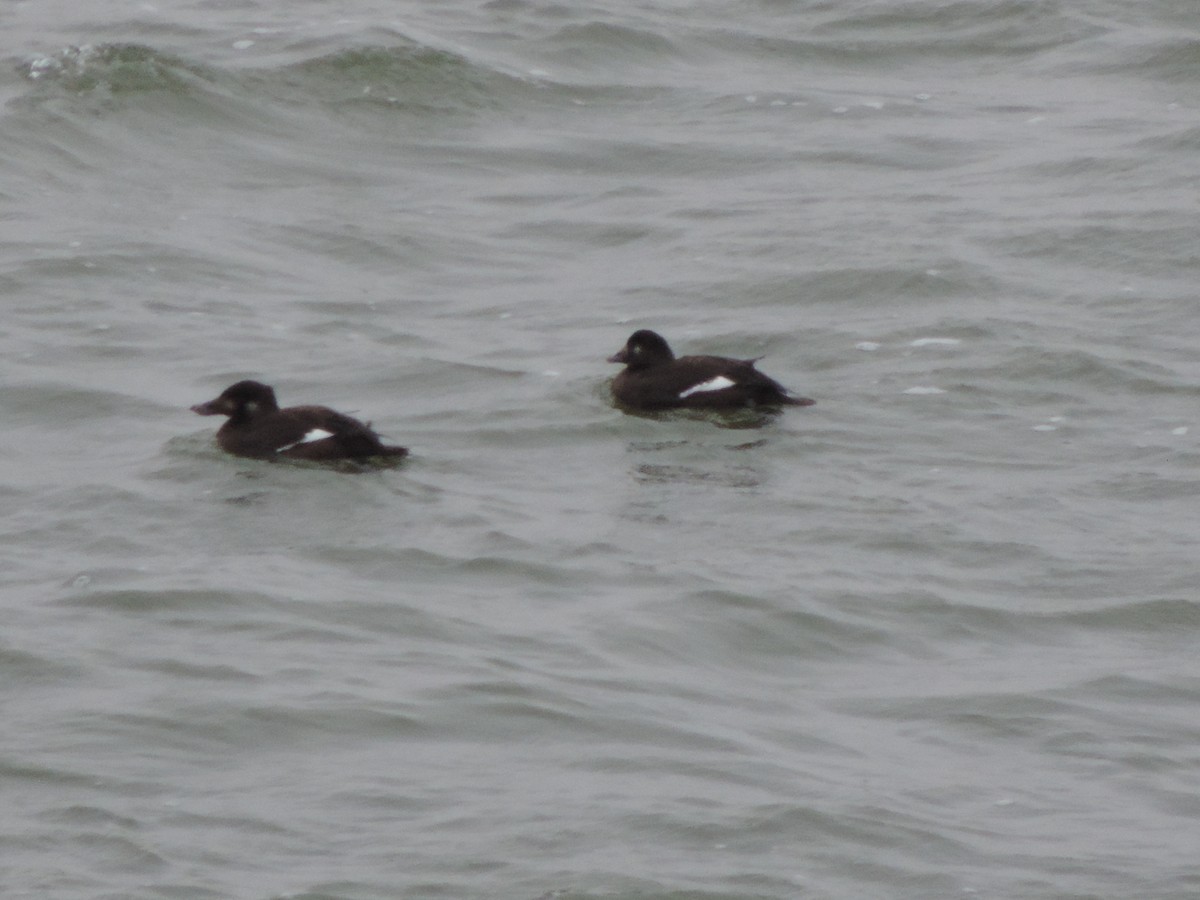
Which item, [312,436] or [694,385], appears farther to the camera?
[694,385]

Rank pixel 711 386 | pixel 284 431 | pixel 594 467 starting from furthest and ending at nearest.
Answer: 1. pixel 711 386
2. pixel 594 467
3. pixel 284 431

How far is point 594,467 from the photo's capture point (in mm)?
12680

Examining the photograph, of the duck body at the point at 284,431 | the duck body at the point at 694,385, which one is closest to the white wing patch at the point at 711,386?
the duck body at the point at 694,385

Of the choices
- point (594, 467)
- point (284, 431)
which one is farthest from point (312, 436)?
point (594, 467)

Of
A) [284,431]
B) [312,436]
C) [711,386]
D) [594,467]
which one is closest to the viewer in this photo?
[312,436]

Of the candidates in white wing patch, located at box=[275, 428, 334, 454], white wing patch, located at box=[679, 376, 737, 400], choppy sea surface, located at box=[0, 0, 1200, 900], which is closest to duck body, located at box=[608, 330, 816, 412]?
white wing patch, located at box=[679, 376, 737, 400]

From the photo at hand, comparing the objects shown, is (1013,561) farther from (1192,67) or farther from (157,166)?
(1192,67)

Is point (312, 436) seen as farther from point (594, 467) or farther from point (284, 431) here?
point (594, 467)

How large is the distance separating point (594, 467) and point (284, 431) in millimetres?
1569

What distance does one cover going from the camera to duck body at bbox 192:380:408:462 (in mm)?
12117

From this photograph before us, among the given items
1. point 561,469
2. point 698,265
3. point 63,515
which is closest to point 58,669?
point 63,515

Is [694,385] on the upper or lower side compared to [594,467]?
upper

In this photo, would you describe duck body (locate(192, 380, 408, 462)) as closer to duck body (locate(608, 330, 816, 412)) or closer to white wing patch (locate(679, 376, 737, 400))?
duck body (locate(608, 330, 816, 412))

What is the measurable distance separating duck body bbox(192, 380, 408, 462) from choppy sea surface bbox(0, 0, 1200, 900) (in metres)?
0.15
